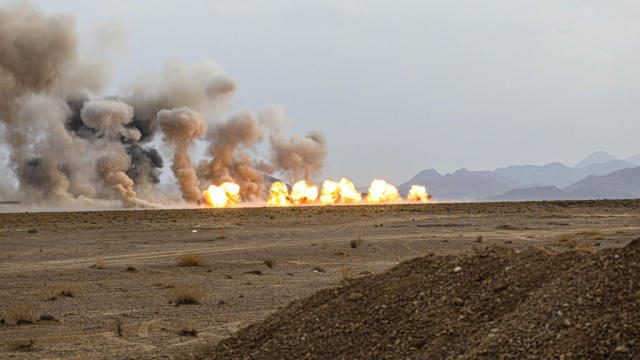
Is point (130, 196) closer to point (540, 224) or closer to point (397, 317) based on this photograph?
point (540, 224)

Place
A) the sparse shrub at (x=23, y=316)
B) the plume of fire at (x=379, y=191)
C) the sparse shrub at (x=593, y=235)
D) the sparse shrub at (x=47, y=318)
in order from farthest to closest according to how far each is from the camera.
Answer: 1. the plume of fire at (x=379, y=191)
2. the sparse shrub at (x=593, y=235)
3. the sparse shrub at (x=47, y=318)
4. the sparse shrub at (x=23, y=316)

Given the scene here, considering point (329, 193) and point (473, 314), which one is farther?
point (329, 193)

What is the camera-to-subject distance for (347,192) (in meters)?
121

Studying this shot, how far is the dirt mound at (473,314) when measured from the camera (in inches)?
271

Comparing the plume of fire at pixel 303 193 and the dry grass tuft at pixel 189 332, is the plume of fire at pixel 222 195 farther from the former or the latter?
the dry grass tuft at pixel 189 332

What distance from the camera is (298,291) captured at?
18703 millimetres

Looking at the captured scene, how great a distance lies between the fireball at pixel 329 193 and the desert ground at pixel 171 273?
71567mm

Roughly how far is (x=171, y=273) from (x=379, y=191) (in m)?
104

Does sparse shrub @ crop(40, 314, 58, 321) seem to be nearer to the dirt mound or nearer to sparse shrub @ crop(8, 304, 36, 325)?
sparse shrub @ crop(8, 304, 36, 325)

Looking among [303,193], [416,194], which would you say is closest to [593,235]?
[303,193]

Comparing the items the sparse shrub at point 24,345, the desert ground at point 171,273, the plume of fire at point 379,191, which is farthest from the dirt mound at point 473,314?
the plume of fire at point 379,191

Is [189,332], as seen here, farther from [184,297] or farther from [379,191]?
[379,191]

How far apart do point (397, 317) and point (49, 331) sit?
8.19 meters

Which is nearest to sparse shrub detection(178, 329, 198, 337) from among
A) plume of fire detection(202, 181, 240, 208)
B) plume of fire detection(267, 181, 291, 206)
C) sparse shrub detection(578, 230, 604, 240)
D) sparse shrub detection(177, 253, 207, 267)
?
sparse shrub detection(177, 253, 207, 267)
